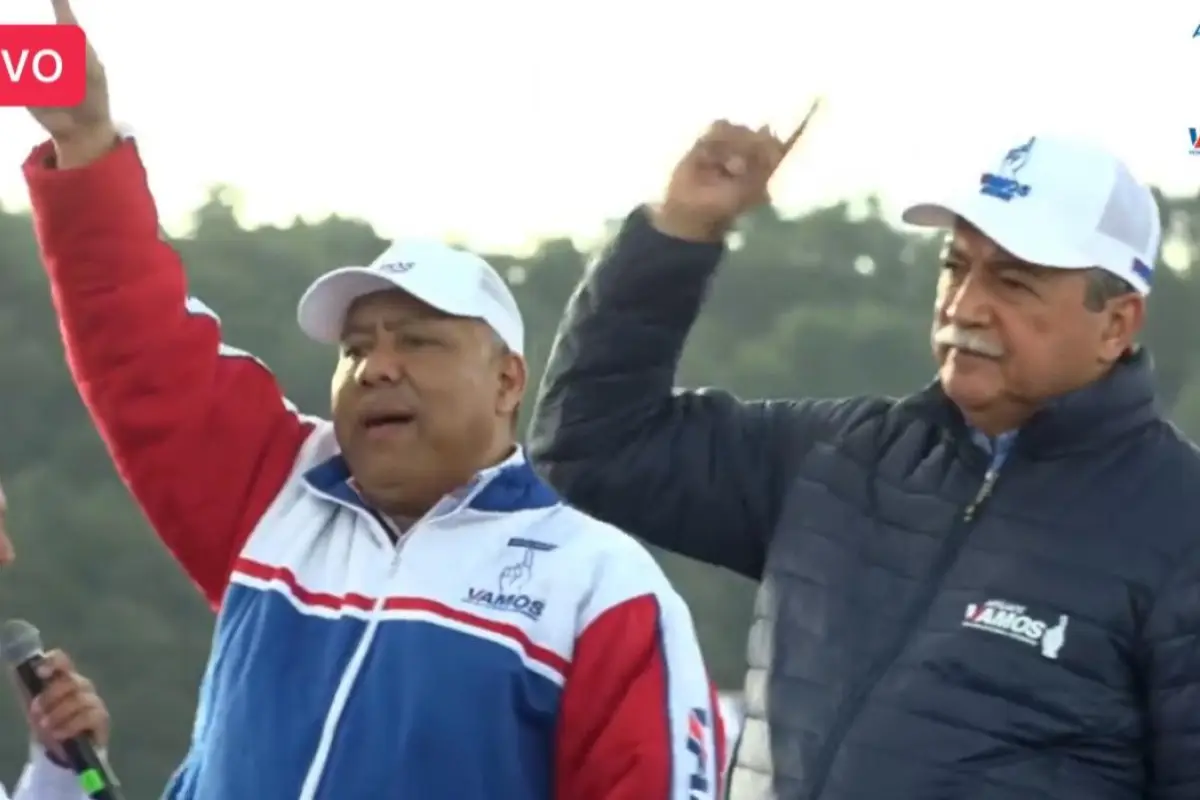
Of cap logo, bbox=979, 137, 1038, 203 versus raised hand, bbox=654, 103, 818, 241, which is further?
raised hand, bbox=654, 103, 818, 241

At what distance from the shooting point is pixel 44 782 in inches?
94.2

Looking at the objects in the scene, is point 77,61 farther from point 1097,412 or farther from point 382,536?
point 1097,412

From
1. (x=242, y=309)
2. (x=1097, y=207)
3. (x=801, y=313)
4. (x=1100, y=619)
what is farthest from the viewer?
(x=801, y=313)

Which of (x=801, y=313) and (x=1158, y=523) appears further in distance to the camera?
(x=801, y=313)

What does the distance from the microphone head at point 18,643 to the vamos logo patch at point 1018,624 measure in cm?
92

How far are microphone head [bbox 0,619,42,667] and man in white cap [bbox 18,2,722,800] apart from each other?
18cm

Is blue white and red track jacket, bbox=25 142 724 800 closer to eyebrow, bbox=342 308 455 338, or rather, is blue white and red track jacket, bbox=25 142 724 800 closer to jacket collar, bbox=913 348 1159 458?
eyebrow, bbox=342 308 455 338

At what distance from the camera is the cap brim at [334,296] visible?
2406 millimetres

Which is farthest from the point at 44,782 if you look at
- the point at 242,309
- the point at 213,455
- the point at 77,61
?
the point at 242,309

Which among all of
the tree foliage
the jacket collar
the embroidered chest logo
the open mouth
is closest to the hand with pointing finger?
the open mouth

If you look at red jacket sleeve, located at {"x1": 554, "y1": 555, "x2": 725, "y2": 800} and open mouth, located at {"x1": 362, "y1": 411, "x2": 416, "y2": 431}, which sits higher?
open mouth, located at {"x1": 362, "y1": 411, "x2": 416, "y2": 431}

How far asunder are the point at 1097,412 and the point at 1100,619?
225 mm

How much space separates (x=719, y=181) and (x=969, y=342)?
14.3 inches

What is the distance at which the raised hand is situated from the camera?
8.45 ft
